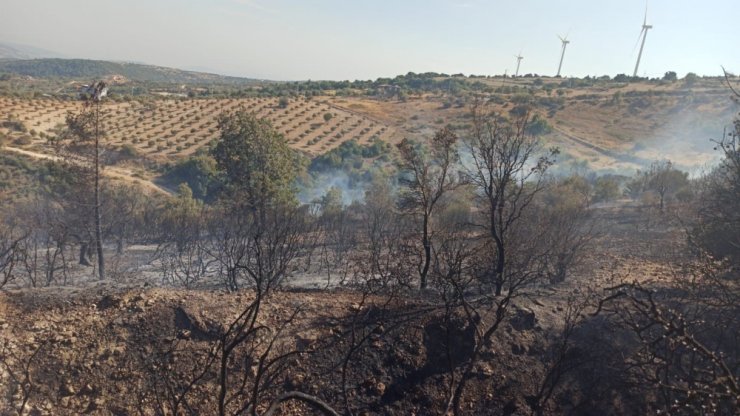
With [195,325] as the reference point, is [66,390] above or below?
below

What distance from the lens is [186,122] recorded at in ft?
157

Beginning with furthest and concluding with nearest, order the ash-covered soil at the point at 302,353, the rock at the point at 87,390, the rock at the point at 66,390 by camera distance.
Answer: the ash-covered soil at the point at 302,353, the rock at the point at 87,390, the rock at the point at 66,390

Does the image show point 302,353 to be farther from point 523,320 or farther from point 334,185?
point 334,185

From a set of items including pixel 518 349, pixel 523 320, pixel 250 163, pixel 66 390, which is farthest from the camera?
pixel 250 163

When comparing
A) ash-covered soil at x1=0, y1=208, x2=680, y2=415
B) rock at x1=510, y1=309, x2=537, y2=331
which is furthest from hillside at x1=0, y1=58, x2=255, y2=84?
rock at x1=510, y1=309, x2=537, y2=331

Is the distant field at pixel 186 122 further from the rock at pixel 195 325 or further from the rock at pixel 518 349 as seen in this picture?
the rock at pixel 518 349

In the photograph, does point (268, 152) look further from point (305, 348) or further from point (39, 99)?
point (39, 99)

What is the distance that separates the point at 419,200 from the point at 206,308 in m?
7.08

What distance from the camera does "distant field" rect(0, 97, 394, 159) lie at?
41.0 meters

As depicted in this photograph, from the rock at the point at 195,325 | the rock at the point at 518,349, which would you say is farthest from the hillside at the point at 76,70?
the rock at the point at 518,349

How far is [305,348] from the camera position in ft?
32.1

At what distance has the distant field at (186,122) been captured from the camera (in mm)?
41031

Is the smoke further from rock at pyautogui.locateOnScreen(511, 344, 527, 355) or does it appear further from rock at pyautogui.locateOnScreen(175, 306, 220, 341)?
rock at pyautogui.locateOnScreen(175, 306, 220, 341)

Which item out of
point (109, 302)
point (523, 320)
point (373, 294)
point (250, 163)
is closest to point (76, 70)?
point (250, 163)
